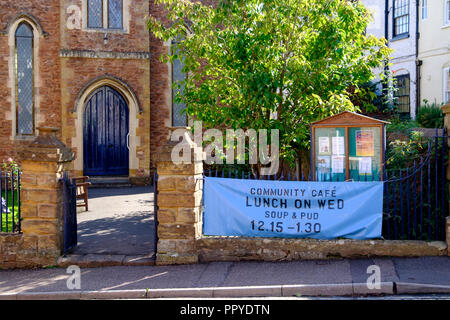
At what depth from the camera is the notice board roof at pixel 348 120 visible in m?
8.47

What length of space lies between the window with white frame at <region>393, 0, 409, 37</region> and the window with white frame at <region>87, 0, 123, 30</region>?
10899mm

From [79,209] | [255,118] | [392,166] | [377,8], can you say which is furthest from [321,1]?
[377,8]

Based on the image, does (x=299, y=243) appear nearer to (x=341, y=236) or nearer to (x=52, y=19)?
(x=341, y=236)

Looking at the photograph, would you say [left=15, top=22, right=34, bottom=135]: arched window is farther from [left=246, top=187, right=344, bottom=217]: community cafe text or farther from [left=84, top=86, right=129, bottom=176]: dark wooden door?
[left=246, top=187, right=344, bottom=217]: community cafe text

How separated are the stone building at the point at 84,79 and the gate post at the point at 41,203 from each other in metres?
9.88

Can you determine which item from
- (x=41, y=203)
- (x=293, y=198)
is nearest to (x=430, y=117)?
(x=293, y=198)

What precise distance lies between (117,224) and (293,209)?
4.65 m

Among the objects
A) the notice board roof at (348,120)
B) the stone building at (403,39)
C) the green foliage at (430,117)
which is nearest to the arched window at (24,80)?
the stone building at (403,39)

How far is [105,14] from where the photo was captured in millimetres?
18203

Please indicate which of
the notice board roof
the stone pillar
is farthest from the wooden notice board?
the stone pillar

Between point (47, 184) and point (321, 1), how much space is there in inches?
249

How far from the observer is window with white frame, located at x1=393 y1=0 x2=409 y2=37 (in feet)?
63.5

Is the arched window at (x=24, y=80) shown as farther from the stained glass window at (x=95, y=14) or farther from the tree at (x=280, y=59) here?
the tree at (x=280, y=59)

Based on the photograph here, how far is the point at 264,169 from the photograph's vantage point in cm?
1069
